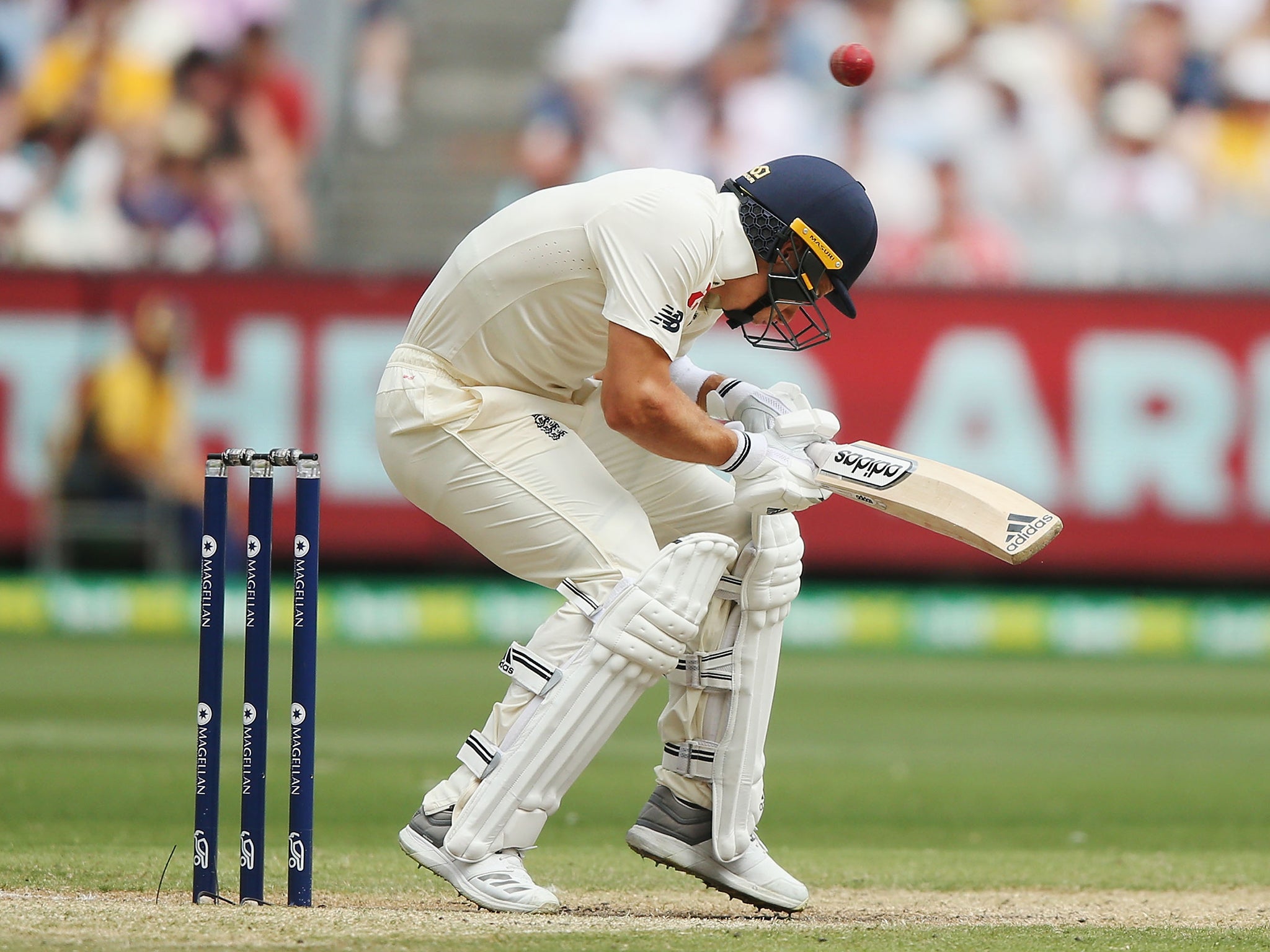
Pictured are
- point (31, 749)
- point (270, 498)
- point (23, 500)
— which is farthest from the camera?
point (23, 500)

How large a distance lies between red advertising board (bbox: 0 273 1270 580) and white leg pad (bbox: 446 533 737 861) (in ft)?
21.3

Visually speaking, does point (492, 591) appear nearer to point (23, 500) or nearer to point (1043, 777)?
point (23, 500)

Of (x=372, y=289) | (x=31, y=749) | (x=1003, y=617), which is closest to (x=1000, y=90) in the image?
(x=1003, y=617)

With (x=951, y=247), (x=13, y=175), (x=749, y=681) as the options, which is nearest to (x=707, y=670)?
(x=749, y=681)

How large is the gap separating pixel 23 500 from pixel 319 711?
3311 mm

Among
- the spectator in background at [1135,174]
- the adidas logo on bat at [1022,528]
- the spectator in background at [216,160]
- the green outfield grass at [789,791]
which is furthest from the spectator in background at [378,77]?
the adidas logo on bat at [1022,528]

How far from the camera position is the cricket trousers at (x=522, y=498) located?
11.3ft

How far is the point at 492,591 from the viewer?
396 inches

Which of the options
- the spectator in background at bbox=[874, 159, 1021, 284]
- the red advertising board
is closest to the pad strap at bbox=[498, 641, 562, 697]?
the red advertising board

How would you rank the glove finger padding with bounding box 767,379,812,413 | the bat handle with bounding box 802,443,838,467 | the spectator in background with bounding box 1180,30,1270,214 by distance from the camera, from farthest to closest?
1. the spectator in background with bounding box 1180,30,1270,214
2. the glove finger padding with bounding box 767,379,812,413
3. the bat handle with bounding box 802,443,838,467

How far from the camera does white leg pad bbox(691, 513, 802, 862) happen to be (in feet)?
11.7

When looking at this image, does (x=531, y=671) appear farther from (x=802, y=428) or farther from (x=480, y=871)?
(x=802, y=428)

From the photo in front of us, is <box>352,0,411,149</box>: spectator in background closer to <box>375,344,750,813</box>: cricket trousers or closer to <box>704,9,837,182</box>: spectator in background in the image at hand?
<box>704,9,837,182</box>: spectator in background

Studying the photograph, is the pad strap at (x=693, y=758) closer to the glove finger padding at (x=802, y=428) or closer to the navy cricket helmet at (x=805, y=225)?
the glove finger padding at (x=802, y=428)
